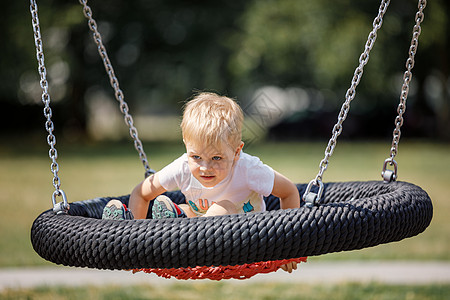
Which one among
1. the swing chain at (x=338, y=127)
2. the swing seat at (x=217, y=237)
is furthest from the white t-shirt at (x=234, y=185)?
the swing seat at (x=217, y=237)

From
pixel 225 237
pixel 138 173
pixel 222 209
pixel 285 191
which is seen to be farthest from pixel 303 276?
pixel 138 173

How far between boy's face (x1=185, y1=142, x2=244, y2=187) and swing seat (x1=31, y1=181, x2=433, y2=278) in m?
0.36

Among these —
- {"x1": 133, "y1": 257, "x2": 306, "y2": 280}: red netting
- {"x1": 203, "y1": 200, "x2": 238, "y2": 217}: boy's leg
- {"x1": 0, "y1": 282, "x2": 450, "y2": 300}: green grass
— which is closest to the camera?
{"x1": 133, "y1": 257, "x2": 306, "y2": 280}: red netting

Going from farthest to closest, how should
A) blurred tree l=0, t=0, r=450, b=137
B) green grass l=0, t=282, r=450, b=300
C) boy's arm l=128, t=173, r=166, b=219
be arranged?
blurred tree l=0, t=0, r=450, b=137 → green grass l=0, t=282, r=450, b=300 → boy's arm l=128, t=173, r=166, b=219

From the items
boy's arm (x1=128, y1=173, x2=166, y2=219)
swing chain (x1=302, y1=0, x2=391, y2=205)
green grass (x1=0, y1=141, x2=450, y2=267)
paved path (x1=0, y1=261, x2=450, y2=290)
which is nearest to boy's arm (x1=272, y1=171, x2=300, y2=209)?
swing chain (x1=302, y1=0, x2=391, y2=205)

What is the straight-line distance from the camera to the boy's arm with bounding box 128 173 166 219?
2.74 metres

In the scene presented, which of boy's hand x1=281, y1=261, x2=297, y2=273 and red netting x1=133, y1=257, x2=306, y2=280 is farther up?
boy's hand x1=281, y1=261, x2=297, y2=273

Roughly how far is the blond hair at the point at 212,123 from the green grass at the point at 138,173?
315 centimetres

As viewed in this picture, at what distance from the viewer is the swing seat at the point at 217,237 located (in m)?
1.93

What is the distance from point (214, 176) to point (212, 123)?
0.23 meters

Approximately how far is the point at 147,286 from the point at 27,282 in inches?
36.0

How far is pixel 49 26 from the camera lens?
13.6 metres

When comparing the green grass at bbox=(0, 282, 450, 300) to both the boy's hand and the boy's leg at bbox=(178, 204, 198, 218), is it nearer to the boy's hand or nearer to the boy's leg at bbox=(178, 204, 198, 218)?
the boy's leg at bbox=(178, 204, 198, 218)

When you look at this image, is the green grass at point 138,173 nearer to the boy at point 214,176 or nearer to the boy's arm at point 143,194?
the boy's arm at point 143,194
